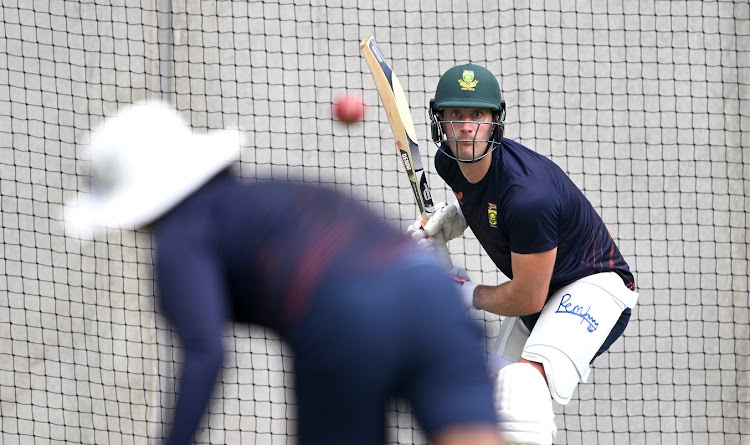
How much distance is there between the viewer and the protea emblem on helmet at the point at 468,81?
2863 millimetres

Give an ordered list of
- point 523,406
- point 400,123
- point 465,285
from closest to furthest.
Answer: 1. point 523,406
2. point 465,285
3. point 400,123

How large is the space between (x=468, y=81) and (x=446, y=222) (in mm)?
539

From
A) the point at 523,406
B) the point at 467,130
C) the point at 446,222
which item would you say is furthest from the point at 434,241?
the point at 523,406

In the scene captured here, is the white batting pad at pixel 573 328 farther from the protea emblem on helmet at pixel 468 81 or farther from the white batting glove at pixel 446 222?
the protea emblem on helmet at pixel 468 81

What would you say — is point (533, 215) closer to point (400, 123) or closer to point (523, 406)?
point (523, 406)

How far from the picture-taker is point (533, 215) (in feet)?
8.82

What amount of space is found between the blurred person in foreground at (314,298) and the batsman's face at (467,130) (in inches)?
44.6

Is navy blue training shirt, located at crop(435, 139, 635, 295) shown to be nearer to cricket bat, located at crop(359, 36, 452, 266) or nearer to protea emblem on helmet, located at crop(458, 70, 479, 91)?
protea emblem on helmet, located at crop(458, 70, 479, 91)

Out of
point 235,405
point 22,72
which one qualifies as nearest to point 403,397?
point 235,405

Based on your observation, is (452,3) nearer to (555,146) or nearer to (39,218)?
(555,146)

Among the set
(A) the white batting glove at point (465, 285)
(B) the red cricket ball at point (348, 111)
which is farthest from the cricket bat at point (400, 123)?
(B) the red cricket ball at point (348, 111)

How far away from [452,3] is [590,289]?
96.9 inches

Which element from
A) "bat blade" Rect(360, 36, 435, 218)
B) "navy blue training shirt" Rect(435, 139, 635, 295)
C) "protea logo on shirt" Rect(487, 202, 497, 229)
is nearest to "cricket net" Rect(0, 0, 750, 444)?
"bat blade" Rect(360, 36, 435, 218)

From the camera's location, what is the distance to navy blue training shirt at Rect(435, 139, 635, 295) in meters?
2.71
